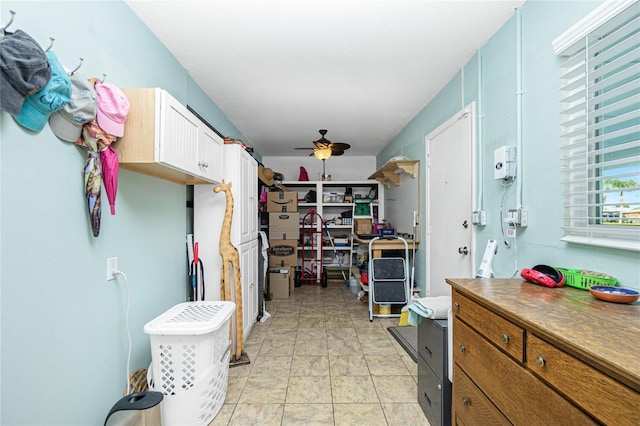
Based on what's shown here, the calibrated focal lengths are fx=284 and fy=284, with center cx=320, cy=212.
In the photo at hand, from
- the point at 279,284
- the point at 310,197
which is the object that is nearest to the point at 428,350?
the point at 279,284

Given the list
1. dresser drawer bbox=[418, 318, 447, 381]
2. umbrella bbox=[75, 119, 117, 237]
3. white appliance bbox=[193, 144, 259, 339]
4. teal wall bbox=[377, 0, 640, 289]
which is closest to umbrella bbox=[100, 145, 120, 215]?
umbrella bbox=[75, 119, 117, 237]

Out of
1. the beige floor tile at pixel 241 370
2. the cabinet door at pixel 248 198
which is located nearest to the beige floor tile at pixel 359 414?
the beige floor tile at pixel 241 370

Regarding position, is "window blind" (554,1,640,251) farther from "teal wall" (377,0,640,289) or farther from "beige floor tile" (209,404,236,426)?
"beige floor tile" (209,404,236,426)

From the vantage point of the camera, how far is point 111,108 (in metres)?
1.35

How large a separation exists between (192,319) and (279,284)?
2.67 meters

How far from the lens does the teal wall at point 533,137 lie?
1332mm

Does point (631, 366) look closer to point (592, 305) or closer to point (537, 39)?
point (592, 305)

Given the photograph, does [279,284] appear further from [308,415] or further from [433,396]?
[433,396]

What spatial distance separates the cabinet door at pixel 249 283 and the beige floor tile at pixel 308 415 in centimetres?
110

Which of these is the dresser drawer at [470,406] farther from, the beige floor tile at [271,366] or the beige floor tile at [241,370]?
the beige floor tile at [241,370]

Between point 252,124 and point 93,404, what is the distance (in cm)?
332

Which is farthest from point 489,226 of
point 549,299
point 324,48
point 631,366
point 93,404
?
point 93,404

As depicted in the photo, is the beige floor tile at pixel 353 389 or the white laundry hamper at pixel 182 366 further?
the beige floor tile at pixel 353 389

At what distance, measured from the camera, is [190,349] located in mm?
1622
